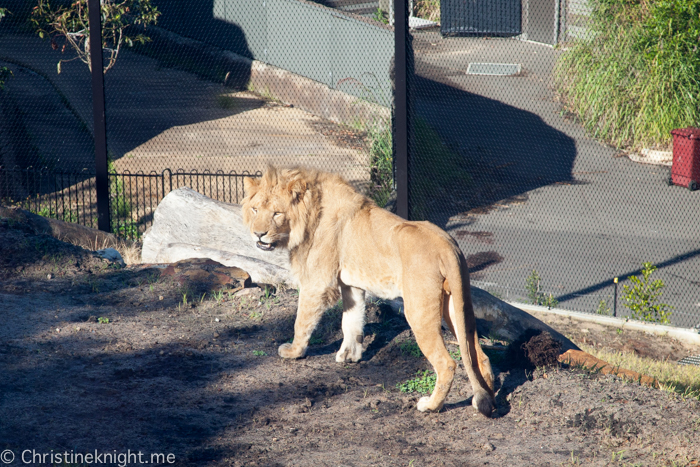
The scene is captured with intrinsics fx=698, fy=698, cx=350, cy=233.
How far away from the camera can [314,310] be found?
17.9 feet

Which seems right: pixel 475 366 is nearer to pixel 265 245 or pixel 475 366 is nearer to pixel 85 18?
pixel 265 245

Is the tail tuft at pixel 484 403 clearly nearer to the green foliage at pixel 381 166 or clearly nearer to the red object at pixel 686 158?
the green foliage at pixel 381 166

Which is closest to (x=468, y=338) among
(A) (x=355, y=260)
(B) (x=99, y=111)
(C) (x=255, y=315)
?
(A) (x=355, y=260)

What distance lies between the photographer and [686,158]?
1283 centimetres

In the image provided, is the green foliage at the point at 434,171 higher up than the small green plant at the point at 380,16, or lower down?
lower down

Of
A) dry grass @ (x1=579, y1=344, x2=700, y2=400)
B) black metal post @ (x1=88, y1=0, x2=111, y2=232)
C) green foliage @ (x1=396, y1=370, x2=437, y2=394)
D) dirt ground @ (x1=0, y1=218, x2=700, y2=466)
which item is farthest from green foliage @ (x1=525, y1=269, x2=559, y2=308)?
black metal post @ (x1=88, y1=0, x2=111, y2=232)

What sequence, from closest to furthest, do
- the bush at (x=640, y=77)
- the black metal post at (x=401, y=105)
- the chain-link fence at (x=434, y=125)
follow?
the black metal post at (x=401, y=105) → the chain-link fence at (x=434, y=125) → the bush at (x=640, y=77)

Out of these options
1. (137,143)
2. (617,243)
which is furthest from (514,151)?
(137,143)

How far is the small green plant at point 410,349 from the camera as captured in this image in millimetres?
5828

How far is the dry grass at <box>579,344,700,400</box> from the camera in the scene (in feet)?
19.5

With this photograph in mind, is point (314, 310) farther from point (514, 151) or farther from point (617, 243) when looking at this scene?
point (514, 151)

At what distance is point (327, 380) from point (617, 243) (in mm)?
6867

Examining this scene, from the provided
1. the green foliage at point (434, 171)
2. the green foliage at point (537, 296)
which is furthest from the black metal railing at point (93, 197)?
the green foliage at point (537, 296)

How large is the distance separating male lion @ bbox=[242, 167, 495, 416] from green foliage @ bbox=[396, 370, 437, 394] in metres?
0.34
